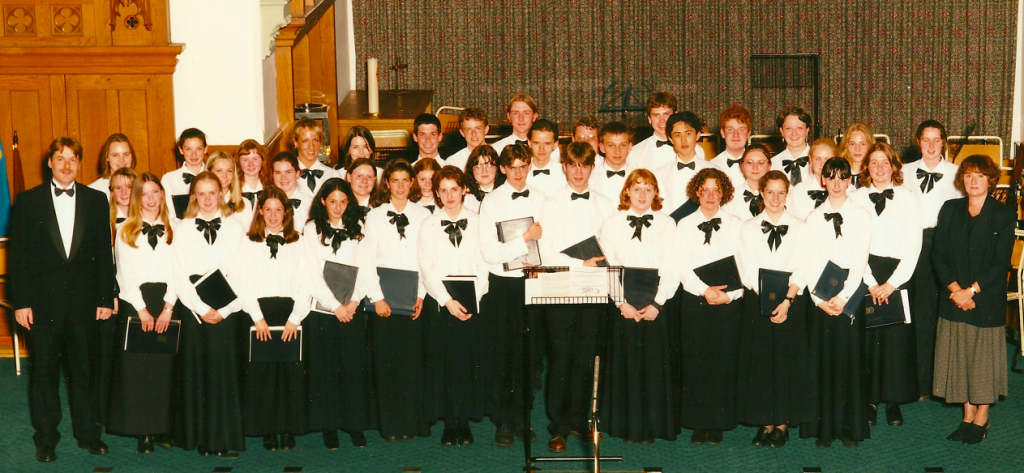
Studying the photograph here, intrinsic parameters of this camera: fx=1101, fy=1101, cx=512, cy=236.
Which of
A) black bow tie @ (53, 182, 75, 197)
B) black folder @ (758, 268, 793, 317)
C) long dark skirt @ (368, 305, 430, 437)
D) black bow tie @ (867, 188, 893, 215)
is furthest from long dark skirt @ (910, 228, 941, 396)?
black bow tie @ (53, 182, 75, 197)

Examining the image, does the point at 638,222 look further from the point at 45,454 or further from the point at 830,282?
the point at 45,454

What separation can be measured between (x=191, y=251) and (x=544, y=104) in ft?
27.6

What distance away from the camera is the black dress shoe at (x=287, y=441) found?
4969 mm

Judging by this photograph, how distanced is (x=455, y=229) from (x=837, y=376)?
71.3 inches

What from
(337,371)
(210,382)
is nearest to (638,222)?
(337,371)

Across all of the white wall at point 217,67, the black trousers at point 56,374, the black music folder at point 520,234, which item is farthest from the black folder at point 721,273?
the white wall at point 217,67

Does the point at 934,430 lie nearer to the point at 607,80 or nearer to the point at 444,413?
the point at 444,413

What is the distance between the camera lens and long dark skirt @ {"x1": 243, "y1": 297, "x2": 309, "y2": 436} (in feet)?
16.0

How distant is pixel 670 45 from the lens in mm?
12688

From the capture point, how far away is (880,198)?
16.1 feet

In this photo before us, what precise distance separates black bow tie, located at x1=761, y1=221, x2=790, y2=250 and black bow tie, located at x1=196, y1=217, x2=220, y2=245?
237cm

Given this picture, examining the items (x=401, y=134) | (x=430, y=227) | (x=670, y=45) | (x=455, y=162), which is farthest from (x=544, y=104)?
(x=430, y=227)

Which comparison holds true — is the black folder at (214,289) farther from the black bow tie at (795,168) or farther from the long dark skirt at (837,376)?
the black bow tie at (795,168)

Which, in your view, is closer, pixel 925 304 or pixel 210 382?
pixel 210 382
